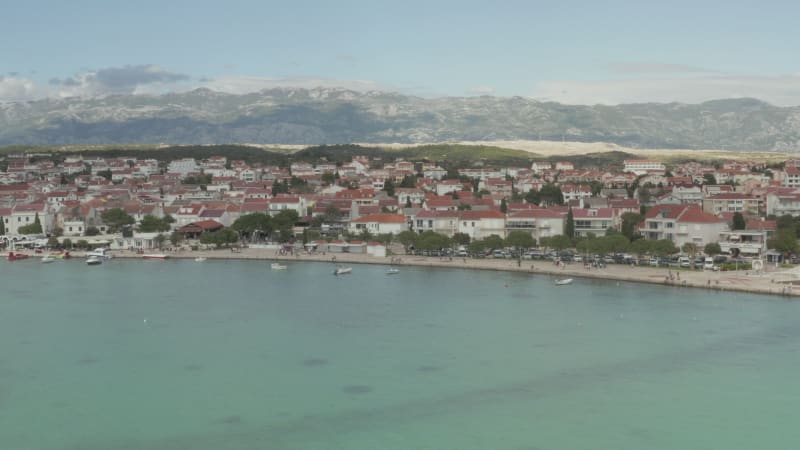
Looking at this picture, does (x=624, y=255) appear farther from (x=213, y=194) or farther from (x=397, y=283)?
(x=213, y=194)

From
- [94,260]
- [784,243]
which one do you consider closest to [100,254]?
[94,260]

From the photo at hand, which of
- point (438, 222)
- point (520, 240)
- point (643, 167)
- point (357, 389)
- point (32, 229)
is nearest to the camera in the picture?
point (357, 389)

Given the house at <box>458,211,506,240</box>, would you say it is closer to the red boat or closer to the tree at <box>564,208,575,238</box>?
the tree at <box>564,208,575,238</box>

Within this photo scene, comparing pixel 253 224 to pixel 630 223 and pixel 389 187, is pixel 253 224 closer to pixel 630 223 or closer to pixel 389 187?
pixel 389 187

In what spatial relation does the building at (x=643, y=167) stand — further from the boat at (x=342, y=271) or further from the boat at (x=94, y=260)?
the boat at (x=94, y=260)

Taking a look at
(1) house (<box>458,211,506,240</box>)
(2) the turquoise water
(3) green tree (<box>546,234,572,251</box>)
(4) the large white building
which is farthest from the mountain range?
(2) the turquoise water

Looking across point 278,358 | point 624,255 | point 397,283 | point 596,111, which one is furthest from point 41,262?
point 596,111
